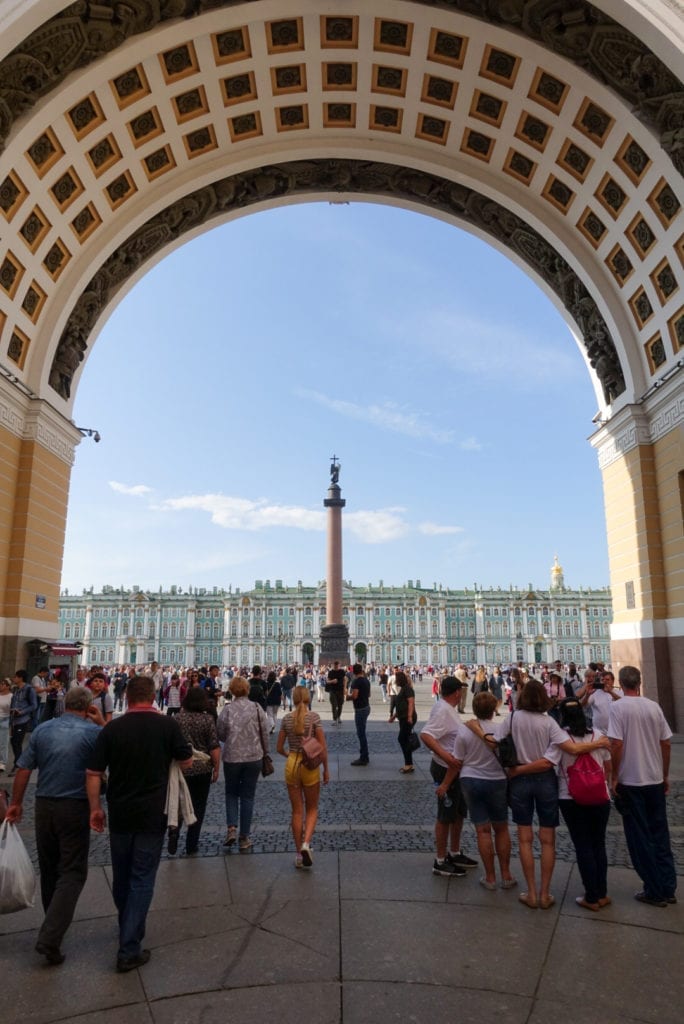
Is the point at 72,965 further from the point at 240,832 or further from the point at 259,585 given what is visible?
the point at 259,585

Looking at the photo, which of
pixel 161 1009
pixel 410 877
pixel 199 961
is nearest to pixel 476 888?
pixel 410 877

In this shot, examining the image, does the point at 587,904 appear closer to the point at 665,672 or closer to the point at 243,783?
the point at 243,783

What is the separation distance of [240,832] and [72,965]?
9.00 feet

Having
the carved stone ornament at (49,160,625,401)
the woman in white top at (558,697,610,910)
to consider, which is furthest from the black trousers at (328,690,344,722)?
the woman in white top at (558,697,610,910)

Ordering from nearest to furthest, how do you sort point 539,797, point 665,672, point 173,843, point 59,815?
1. point 59,815
2. point 539,797
3. point 173,843
4. point 665,672

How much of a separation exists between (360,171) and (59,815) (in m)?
18.1

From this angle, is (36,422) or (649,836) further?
(36,422)

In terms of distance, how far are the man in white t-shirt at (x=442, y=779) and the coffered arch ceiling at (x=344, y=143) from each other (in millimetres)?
10193

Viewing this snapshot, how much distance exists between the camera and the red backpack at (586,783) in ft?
16.6

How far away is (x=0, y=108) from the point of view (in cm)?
1194

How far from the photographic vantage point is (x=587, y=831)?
5.13 metres

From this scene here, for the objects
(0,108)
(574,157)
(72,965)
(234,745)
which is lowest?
(72,965)

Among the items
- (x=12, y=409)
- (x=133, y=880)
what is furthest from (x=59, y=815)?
(x=12, y=409)

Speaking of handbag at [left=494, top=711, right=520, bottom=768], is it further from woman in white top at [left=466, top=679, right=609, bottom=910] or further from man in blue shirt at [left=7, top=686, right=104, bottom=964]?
man in blue shirt at [left=7, top=686, right=104, bottom=964]
